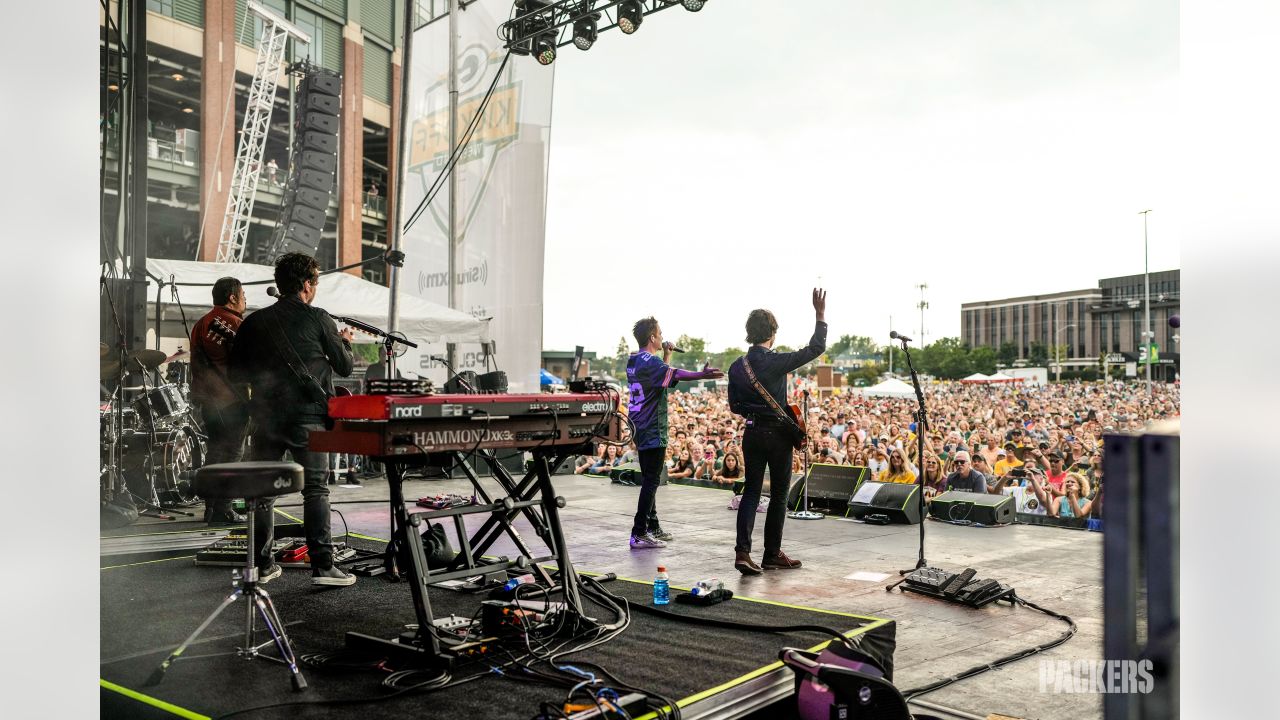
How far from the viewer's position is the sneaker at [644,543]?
17.9 feet

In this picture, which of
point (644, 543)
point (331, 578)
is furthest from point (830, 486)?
point (331, 578)

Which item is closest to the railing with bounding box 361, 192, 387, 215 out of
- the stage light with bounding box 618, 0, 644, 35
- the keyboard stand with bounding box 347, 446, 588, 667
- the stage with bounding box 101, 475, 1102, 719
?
the stage light with bounding box 618, 0, 644, 35

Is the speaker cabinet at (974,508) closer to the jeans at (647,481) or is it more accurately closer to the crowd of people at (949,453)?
the crowd of people at (949,453)

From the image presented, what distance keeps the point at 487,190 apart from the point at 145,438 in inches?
146

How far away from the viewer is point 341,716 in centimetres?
227

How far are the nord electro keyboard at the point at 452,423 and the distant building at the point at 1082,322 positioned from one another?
61763mm

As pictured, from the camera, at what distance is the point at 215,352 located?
4656 mm

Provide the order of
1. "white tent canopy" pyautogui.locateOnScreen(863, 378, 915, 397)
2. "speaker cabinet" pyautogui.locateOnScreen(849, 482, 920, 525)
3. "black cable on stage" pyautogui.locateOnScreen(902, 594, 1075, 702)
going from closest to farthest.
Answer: "black cable on stage" pyautogui.locateOnScreen(902, 594, 1075, 702) < "speaker cabinet" pyautogui.locateOnScreen(849, 482, 920, 525) < "white tent canopy" pyautogui.locateOnScreen(863, 378, 915, 397)

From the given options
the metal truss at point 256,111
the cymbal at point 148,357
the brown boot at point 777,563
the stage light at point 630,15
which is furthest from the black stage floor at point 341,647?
the metal truss at point 256,111

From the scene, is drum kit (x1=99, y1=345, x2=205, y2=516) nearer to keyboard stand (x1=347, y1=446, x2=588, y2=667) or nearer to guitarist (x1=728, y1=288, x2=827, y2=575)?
keyboard stand (x1=347, y1=446, x2=588, y2=667)

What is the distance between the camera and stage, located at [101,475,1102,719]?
8.64 feet

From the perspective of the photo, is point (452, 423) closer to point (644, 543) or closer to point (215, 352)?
point (215, 352)

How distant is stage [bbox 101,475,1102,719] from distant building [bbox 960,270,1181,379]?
5863 centimetres
